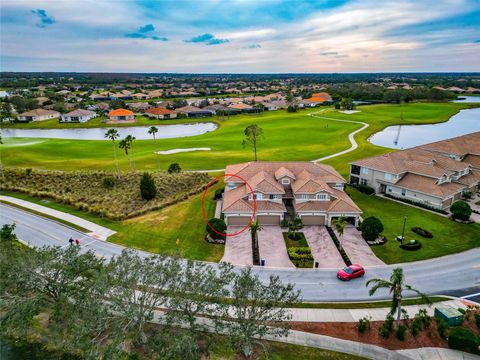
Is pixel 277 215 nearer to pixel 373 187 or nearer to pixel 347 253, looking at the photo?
pixel 347 253

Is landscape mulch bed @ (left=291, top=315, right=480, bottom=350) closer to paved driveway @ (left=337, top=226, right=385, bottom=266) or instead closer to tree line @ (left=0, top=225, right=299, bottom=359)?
tree line @ (left=0, top=225, right=299, bottom=359)

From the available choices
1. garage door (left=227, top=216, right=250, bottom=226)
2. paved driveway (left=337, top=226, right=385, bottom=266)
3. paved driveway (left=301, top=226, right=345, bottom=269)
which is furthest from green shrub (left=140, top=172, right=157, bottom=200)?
paved driveway (left=337, top=226, right=385, bottom=266)

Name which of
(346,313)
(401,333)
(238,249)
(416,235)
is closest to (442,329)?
(401,333)

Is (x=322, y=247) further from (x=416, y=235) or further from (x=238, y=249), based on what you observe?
(x=416, y=235)

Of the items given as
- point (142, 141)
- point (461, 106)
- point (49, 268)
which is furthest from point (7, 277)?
point (461, 106)

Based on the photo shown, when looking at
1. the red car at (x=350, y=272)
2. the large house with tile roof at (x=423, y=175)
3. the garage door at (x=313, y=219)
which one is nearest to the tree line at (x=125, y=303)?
the red car at (x=350, y=272)

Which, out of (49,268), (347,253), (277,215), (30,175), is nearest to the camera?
(49,268)

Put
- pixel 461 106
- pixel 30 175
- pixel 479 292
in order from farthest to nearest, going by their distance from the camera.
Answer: pixel 461 106, pixel 30 175, pixel 479 292
